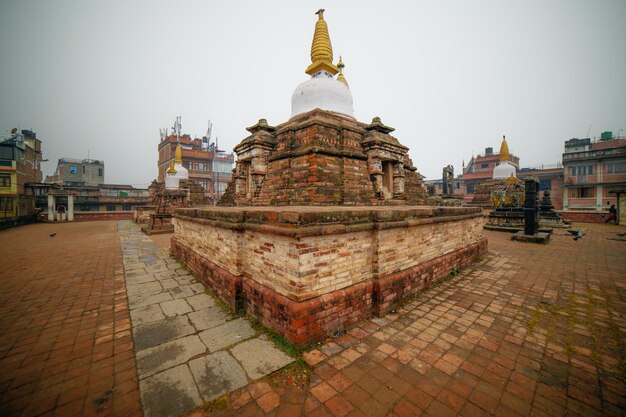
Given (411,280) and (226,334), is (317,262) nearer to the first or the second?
(226,334)

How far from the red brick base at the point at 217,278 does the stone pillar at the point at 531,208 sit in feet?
44.3

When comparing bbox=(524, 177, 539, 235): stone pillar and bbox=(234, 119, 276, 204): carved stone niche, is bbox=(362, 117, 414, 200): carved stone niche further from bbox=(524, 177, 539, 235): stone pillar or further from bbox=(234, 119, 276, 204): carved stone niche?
bbox=(524, 177, 539, 235): stone pillar

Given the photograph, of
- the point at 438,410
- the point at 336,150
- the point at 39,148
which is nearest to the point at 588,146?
the point at 336,150

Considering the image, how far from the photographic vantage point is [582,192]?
3098 cm

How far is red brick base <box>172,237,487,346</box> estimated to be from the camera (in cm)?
317

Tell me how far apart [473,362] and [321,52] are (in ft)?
31.3

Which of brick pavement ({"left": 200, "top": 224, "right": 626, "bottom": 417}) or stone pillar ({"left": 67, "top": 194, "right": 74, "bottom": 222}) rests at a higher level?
stone pillar ({"left": 67, "top": 194, "right": 74, "bottom": 222})

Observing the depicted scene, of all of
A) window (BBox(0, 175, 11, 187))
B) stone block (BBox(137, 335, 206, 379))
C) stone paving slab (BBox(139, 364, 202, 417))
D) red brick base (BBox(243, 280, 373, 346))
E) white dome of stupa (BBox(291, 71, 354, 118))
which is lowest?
stone block (BBox(137, 335, 206, 379))

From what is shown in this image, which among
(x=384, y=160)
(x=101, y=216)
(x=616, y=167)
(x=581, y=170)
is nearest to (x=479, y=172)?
(x=581, y=170)

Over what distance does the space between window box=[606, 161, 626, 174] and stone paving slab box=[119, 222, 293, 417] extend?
44.9m

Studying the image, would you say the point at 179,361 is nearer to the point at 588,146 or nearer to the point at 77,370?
the point at 77,370

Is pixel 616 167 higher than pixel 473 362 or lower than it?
higher

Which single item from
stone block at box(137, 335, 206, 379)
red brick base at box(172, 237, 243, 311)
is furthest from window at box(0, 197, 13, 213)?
stone block at box(137, 335, 206, 379)

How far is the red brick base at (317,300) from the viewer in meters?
3.17
